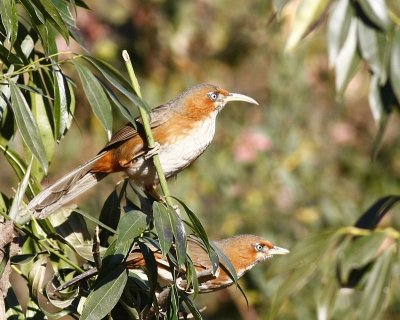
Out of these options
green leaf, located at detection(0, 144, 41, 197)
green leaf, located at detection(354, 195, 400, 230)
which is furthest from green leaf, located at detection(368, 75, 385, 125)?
green leaf, located at detection(0, 144, 41, 197)

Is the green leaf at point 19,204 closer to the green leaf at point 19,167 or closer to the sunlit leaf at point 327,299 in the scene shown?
the green leaf at point 19,167

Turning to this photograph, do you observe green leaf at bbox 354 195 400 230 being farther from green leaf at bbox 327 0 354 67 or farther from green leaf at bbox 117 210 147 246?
green leaf at bbox 117 210 147 246

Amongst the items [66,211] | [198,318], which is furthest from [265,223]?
[198,318]

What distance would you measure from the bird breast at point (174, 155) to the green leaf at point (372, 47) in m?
0.87

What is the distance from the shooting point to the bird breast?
13.1 ft

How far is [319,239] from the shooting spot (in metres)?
4.62

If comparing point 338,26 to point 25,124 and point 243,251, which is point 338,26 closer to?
point 243,251

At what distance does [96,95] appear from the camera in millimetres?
2654

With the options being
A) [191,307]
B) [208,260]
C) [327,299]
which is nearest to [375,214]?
[327,299]

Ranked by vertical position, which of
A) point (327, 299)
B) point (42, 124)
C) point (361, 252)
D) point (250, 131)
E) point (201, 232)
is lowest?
point (250, 131)

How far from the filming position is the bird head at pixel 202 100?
427cm

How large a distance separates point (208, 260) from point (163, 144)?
686mm

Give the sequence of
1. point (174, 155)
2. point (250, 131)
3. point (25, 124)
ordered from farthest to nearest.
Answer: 1. point (250, 131)
2. point (174, 155)
3. point (25, 124)

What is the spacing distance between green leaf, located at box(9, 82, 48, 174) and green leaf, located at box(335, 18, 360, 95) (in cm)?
209
